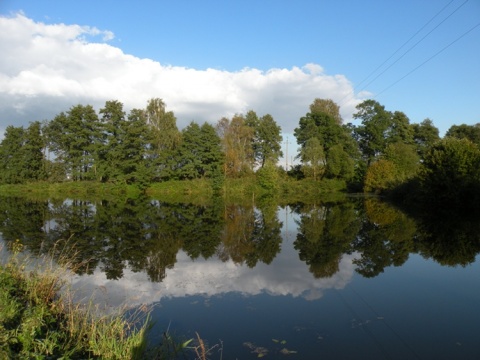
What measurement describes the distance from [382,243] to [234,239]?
6024 millimetres

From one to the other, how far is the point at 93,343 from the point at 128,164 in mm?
45242

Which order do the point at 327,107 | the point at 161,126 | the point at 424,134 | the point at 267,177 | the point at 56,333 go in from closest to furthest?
the point at 56,333 → the point at 267,177 → the point at 161,126 → the point at 424,134 → the point at 327,107

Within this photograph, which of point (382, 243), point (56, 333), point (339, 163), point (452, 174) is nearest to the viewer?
point (56, 333)

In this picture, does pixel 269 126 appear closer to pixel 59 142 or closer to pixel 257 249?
pixel 59 142

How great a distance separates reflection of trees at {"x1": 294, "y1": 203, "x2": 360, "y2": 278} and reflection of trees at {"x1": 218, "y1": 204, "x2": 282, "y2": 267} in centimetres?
112

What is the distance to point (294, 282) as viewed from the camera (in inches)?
370

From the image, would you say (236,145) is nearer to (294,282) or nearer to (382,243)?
(382,243)

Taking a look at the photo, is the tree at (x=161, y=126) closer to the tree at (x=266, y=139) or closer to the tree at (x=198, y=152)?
the tree at (x=198, y=152)

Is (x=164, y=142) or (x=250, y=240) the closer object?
(x=250, y=240)

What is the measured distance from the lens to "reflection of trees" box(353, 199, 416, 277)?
447 inches

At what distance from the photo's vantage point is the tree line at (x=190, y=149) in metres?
47.9

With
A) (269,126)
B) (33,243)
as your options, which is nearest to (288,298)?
(33,243)

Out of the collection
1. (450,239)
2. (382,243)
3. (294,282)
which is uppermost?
(450,239)

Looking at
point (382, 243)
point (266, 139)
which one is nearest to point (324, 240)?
point (382, 243)
